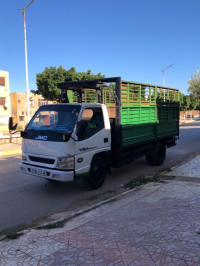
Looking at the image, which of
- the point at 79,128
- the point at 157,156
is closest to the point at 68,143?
the point at 79,128

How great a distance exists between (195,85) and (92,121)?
27.8 metres

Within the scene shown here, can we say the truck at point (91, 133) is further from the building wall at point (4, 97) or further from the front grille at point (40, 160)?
the building wall at point (4, 97)

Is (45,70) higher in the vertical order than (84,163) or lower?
higher

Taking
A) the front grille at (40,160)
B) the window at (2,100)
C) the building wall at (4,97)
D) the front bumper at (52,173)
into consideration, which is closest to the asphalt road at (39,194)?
the front bumper at (52,173)

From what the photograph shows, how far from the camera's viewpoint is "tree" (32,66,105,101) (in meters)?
24.9

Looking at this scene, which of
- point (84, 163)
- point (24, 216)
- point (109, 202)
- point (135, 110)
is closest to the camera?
point (24, 216)

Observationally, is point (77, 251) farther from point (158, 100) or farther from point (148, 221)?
point (158, 100)

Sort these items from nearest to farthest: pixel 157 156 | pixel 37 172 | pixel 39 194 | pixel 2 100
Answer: pixel 37 172 → pixel 39 194 → pixel 157 156 → pixel 2 100

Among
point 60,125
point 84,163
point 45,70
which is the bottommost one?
point 84,163

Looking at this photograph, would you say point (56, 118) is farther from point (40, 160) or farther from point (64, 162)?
point (64, 162)

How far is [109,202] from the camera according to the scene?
4.92 metres

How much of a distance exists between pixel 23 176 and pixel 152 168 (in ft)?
13.3

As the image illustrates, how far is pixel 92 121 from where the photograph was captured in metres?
5.89

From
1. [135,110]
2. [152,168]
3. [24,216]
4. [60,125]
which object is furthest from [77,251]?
[152,168]
